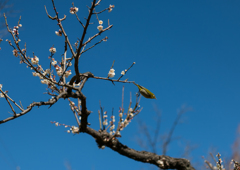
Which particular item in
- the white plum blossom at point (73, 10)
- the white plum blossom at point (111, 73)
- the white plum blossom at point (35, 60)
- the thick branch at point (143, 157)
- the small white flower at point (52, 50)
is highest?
the white plum blossom at point (73, 10)

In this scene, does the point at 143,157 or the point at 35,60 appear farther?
the point at 143,157

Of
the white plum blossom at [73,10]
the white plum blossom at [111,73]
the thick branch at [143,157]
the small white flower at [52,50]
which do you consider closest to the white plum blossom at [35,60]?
the small white flower at [52,50]

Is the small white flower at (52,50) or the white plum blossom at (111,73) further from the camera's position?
the small white flower at (52,50)

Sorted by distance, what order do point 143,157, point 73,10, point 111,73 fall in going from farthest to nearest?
point 143,157 → point 111,73 → point 73,10

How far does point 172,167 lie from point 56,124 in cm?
181

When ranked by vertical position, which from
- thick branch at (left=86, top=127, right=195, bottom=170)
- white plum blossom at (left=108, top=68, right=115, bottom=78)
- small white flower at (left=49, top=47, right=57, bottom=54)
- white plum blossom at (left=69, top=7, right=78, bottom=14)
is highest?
white plum blossom at (left=69, top=7, right=78, bottom=14)

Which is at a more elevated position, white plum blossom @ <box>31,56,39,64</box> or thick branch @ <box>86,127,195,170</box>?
white plum blossom @ <box>31,56,39,64</box>

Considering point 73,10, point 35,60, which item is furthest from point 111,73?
point 35,60

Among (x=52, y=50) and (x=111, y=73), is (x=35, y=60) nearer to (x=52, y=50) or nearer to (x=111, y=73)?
(x=52, y=50)

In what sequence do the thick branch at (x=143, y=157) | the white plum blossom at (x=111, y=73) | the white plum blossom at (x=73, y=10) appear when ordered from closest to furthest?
the white plum blossom at (x=73, y=10) < the white plum blossom at (x=111, y=73) < the thick branch at (x=143, y=157)

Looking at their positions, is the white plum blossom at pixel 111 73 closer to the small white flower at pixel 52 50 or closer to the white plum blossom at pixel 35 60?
the small white flower at pixel 52 50

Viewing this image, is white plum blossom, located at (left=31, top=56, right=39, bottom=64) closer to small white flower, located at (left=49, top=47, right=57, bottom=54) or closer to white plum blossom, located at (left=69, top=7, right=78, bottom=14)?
small white flower, located at (left=49, top=47, right=57, bottom=54)

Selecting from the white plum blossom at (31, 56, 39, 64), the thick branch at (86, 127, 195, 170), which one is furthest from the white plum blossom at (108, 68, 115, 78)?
the white plum blossom at (31, 56, 39, 64)

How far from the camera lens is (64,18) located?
2.45 metres
